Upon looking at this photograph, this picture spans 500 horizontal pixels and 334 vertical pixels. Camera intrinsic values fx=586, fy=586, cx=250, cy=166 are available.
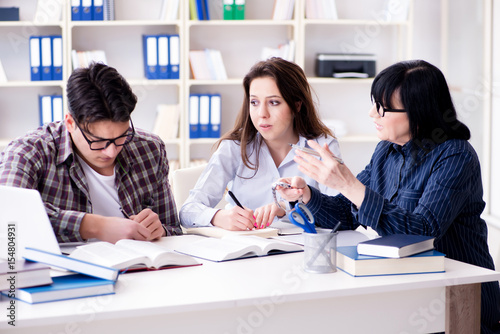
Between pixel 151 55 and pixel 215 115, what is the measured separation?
0.59m

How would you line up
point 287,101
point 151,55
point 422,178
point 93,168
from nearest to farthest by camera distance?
1. point 422,178
2. point 93,168
3. point 287,101
4. point 151,55

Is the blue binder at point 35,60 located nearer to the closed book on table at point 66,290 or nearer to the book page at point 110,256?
the book page at point 110,256

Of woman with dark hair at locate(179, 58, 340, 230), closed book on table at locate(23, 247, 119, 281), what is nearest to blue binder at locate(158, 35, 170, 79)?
woman with dark hair at locate(179, 58, 340, 230)

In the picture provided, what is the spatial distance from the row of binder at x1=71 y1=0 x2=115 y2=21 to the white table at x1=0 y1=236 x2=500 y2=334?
283cm

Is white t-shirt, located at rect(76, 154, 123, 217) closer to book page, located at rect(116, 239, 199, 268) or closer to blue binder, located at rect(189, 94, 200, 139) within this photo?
book page, located at rect(116, 239, 199, 268)

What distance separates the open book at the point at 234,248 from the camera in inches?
58.9

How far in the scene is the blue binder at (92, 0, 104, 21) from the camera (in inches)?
151

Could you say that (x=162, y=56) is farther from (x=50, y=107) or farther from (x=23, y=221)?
(x=23, y=221)

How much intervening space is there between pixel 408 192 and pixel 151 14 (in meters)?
2.91

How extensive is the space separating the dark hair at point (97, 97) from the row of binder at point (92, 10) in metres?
2.23

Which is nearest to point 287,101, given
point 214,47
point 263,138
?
point 263,138

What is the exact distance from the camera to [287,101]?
2314 mm

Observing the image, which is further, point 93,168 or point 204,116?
point 204,116

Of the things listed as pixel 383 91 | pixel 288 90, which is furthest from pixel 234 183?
pixel 383 91
